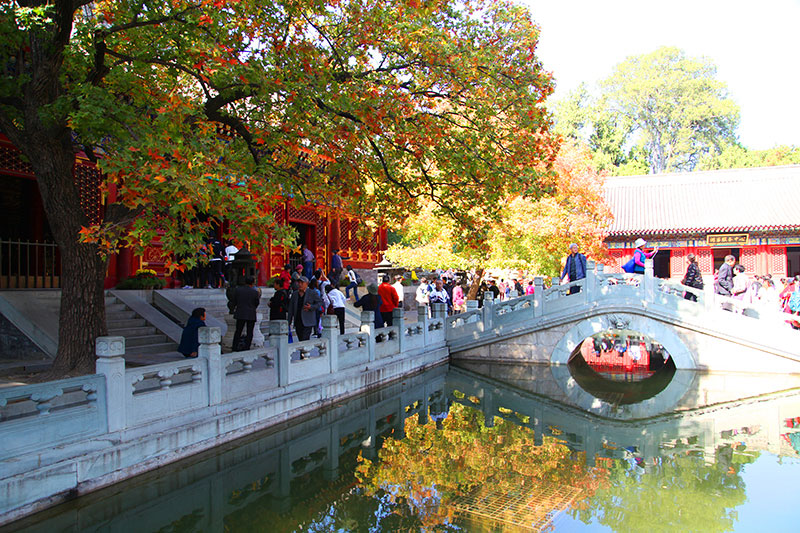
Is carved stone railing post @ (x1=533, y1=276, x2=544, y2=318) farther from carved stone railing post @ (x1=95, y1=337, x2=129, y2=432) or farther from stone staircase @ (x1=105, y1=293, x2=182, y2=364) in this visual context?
carved stone railing post @ (x1=95, y1=337, x2=129, y2=432)

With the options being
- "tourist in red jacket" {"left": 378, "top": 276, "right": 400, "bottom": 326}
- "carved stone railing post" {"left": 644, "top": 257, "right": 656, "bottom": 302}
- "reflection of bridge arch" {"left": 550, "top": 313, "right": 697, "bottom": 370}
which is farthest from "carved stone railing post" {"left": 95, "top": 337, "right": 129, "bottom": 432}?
"carved stone railing post" {"left": 644, "top": 257, "right": 656, "bottom": 302}

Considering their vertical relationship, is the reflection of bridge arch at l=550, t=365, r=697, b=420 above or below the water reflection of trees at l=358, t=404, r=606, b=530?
below

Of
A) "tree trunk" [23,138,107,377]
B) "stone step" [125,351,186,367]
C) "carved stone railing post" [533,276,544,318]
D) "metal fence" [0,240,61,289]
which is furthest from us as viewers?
"carved stone railing post" [533,276,544,318]

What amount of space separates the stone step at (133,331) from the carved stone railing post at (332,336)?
2836mm

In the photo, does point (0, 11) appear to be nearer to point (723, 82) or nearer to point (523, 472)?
point (523, 472)

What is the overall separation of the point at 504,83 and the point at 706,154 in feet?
109

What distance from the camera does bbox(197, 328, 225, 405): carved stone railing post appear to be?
20.5ft

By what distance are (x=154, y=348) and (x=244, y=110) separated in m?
3.61

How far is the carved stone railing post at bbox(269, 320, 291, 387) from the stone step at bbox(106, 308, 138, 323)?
3145mm

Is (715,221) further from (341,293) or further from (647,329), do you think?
(341,293)

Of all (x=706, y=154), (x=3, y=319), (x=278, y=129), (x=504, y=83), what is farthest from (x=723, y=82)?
(x=3, y=319)

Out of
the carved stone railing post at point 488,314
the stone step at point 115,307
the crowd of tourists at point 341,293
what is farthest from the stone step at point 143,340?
the carved stone railing post at point 488,314

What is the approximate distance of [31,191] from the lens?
11031 millimetres

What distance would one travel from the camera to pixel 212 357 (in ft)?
20.8
